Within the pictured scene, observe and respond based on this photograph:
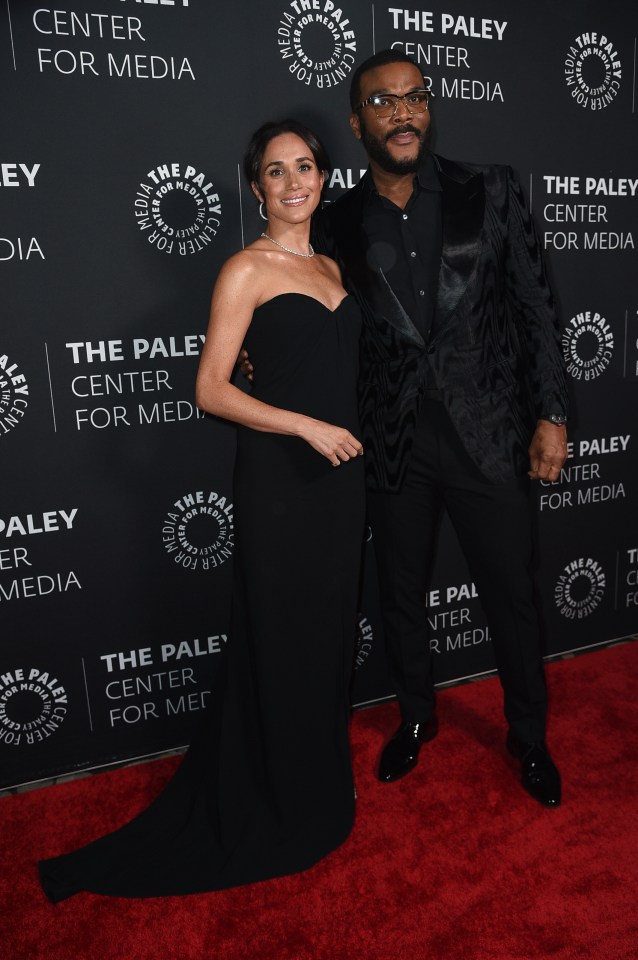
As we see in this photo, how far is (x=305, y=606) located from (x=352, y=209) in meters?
1.22

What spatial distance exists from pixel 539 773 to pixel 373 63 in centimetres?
223

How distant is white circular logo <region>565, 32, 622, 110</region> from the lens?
113 inches

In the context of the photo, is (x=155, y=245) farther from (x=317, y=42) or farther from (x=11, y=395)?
(x=317, y=42)

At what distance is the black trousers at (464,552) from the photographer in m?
2.32

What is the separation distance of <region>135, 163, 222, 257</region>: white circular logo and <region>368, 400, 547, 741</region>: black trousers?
0.93 metres

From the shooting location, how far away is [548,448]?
7.57 ft

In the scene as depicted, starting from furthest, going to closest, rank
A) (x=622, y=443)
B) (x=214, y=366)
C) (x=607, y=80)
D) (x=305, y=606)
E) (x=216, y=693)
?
(x=622, y=443) < (x=607, y=80) < (x=216, y=693) < (x=305, y=606) < (x=214, y=366)

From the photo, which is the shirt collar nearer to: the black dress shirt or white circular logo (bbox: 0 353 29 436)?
the black dress shirt

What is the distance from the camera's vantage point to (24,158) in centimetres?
222

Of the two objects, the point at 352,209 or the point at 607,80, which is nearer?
the point at 352,209

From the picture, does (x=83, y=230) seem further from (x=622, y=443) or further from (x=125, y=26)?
(x=622, y=443)

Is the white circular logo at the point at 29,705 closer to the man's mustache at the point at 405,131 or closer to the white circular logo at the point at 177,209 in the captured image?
the white circular logo at the point at 177,209

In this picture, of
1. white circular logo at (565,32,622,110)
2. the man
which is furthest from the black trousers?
white circular logo at (565,32,622,110)

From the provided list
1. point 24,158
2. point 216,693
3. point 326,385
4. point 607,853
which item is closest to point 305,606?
point 216,693
